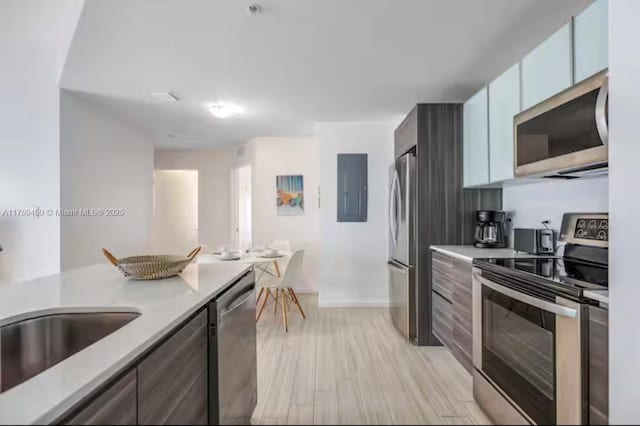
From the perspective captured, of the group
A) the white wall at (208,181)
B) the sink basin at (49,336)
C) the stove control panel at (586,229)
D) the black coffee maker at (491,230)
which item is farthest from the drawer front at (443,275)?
the white wall at (208,181)

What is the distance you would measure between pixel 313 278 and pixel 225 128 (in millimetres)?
2270

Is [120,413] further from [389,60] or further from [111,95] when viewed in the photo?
[111,95]

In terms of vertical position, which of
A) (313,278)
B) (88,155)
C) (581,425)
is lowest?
(313,278)

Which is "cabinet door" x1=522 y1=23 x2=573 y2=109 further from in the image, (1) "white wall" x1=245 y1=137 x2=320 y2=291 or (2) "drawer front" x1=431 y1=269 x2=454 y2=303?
(1) "white wall" x1=245 y1=137 x2=320 y2=291

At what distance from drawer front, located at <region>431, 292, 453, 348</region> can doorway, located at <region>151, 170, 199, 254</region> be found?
15.5ft

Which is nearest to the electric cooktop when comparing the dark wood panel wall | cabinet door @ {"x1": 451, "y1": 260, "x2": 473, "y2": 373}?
cabinet door @ {"x1": 451, "y1": 260, "x2": 473, "y2": 373}

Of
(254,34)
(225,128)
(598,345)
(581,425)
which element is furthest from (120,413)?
(225,128)

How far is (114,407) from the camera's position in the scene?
0.51 meters

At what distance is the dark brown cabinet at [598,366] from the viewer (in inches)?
22.6

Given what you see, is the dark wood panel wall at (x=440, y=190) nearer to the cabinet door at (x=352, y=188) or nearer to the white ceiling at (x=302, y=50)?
the white ceiling at (x=302, y=50)

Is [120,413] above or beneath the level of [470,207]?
beneath

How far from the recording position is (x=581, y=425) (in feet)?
1.72

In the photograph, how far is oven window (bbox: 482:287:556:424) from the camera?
0.62m

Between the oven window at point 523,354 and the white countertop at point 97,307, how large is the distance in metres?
0.77
